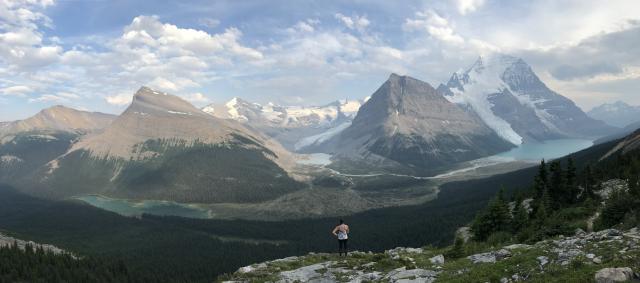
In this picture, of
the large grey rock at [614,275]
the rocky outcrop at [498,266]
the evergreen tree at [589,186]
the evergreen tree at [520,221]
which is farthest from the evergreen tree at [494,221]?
the large grey rock at [614,275]

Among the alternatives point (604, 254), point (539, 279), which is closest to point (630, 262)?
point (604, 254)

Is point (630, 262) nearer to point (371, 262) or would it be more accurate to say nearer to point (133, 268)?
point (371, 262)

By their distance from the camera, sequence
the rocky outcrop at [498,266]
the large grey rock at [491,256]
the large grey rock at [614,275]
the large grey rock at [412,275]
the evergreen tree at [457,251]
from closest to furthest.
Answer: the large grey rock at [614,275] → the rocky outcrop at [498,266] → the large grey rock at [412,275] → the large grey rock at [491,256] → the evergreen tree at [457,251]

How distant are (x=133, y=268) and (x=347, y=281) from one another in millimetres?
176275

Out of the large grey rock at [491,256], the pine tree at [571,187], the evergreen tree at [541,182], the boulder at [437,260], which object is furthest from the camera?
the evergreen tree at [541,182]

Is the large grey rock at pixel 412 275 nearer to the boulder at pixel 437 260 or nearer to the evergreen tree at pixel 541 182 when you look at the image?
the boulder at pixel 437 260

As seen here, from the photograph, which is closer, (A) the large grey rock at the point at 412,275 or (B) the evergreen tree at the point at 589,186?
(A) the large grey rock at the point at 412,275


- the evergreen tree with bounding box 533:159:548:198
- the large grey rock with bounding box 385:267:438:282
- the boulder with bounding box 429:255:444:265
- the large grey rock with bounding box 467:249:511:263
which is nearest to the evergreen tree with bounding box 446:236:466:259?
the boulder with bounding box 429:255:444:265

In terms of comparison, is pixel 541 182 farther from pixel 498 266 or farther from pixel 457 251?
pixel 498 266

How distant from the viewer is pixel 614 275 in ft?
77.0

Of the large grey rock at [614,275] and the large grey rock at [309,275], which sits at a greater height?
the large grey rock at [614,275]

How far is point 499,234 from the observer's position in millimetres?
54906

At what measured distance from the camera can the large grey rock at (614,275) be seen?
23.1m

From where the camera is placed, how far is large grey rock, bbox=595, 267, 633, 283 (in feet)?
75.8
